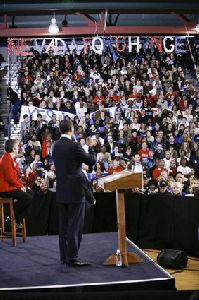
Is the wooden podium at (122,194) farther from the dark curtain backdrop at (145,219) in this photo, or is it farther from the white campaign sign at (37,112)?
the white campaign sign at (37,112)

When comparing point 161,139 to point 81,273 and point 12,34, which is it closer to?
point 12,34

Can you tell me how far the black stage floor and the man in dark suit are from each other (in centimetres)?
33

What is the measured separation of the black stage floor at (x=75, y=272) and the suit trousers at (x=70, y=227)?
19 centimetres

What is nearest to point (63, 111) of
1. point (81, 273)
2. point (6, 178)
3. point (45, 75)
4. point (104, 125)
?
point (104, 125)

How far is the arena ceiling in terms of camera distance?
1512 centimetres

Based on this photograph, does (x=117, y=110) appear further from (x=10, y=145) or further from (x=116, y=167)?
(x=10, y=145)

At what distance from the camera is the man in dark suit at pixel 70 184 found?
603cm

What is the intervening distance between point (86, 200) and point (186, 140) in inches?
345

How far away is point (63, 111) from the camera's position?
54.3 feet

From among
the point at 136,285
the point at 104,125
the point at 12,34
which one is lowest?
the point at 136,285

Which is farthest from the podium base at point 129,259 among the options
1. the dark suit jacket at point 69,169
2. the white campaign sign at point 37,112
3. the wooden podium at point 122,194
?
the white campaign sign at point 37,112

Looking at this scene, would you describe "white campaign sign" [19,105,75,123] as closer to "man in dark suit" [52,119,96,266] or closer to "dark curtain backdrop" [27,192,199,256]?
"dark curtain backdrop" [27,192,199,256]

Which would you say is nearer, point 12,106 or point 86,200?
point 86,200

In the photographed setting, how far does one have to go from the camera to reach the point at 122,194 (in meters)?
6.22
